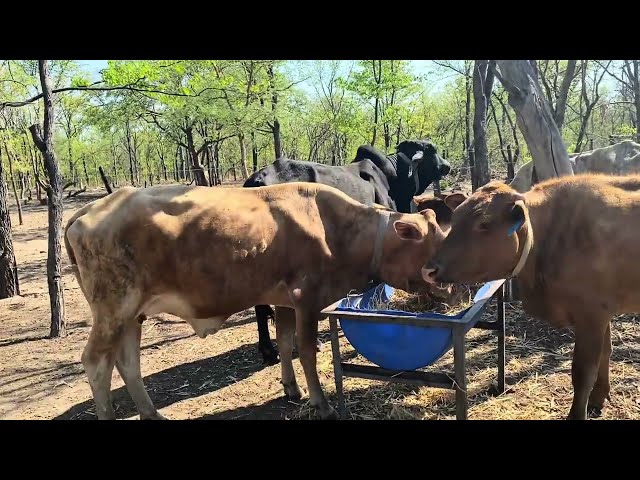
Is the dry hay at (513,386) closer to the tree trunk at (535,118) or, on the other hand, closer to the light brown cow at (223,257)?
the light brown cow at (223,257)

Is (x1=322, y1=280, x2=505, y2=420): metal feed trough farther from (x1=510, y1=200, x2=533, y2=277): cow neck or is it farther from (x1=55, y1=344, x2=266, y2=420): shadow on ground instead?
(x1=55, y1=344, x2=266, y2=420): shadow on ground

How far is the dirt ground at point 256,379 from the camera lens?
4461 mm

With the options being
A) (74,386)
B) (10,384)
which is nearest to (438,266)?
(74,386)

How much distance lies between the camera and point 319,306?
4.50 meters

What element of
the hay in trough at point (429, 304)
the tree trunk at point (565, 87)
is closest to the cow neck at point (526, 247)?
the hay in trough at point (429, 304)

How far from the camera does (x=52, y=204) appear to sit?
6.75 meters

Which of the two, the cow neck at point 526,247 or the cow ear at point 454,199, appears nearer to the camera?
the cow neck at point 526,247

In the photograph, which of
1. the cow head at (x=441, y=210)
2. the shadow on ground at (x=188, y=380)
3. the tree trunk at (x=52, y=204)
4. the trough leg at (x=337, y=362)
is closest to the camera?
the trough leg at (x=337, y=362)

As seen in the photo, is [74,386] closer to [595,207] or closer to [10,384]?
[10,384]

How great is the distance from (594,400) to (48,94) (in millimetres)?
7216

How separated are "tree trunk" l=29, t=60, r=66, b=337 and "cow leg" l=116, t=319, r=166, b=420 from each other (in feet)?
9.09

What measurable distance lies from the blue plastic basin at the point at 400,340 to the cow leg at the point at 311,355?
56 centimetres

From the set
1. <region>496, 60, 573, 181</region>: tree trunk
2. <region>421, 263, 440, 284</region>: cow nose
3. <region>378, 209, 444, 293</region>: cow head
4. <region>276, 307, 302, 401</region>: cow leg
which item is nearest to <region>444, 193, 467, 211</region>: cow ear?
<region>378, 209, 444, 293</region>: cow head

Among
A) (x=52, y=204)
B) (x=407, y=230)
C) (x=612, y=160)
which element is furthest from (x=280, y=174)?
(x=612, y=160)
